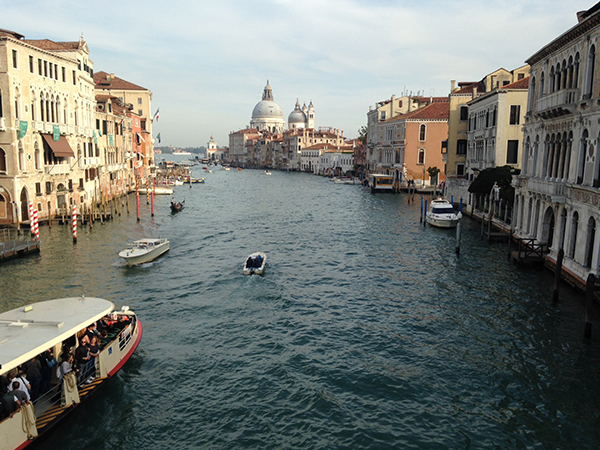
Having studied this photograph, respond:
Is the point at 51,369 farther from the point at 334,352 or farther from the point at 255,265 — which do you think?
the point at 255,265

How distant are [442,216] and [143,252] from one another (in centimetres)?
1908

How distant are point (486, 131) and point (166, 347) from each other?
96.4ft

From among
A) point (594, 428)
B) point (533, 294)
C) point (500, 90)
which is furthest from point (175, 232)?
point (594, 428)

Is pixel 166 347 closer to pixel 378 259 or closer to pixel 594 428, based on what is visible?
pixel 594 428

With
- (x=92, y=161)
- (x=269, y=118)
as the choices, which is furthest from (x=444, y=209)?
(x=269, y=118)

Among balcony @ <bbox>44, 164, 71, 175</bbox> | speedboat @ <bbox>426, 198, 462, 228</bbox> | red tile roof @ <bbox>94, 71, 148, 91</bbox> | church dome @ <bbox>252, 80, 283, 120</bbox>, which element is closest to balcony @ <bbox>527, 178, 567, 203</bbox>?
speedboat @ <bbox>426, 198, 462, 228</bbox>

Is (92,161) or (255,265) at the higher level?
(92,161)

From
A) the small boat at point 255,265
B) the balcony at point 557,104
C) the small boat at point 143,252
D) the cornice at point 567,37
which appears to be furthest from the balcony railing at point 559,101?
the small boat at point 143,252

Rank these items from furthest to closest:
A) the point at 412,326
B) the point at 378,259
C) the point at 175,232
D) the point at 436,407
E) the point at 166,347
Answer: the point at 175,232 < the point at 378,259 < the point at 412,326 < the point at 166,347 < the point at 436,407

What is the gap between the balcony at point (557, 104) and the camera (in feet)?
56.4

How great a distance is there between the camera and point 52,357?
32.2 ft

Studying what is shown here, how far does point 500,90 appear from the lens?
32.1m

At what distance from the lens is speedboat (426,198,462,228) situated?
31.4m

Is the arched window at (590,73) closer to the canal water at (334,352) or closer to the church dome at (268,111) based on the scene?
the canal water at (334,352)
